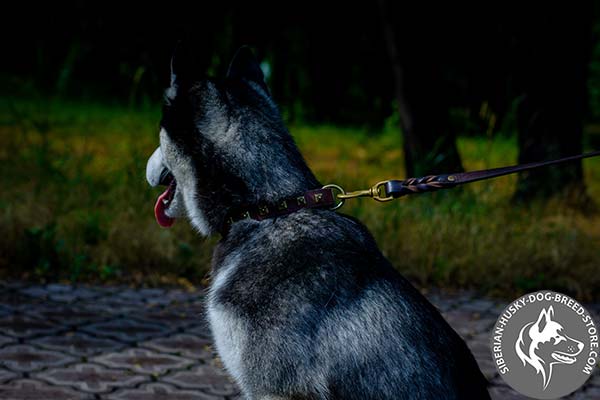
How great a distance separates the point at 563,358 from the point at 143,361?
239 centimetres

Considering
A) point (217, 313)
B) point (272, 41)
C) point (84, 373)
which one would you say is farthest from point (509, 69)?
point (272, 41)

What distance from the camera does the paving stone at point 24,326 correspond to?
525 centimetres

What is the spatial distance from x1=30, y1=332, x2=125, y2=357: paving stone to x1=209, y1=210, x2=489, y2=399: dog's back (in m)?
2.17

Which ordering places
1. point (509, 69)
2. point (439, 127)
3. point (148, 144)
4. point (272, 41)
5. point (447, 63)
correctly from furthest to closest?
point (447, 63)
point (272, 41)
point (509, 69)
point (439, 127)
point (148, 144)

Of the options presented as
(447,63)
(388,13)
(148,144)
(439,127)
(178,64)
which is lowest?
(447,63)

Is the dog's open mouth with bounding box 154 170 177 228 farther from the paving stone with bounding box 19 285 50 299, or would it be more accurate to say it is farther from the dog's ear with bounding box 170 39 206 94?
the paving stone with bounding box 19 285 50 299

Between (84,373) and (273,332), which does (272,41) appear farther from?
(273,332)

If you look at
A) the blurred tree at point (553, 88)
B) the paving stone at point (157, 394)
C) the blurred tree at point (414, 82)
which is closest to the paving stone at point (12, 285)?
the paving stone at point (157, 394)

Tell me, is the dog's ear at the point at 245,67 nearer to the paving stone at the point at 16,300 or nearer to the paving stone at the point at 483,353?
the paving stone at the point at 483,353

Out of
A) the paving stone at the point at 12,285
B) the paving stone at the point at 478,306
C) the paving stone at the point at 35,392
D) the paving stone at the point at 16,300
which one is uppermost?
the paving stone at the point at 35,392

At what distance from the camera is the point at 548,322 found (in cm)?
414

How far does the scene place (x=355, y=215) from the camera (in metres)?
7.50

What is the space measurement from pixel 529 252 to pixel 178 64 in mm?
4676

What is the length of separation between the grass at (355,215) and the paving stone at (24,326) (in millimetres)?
1188
